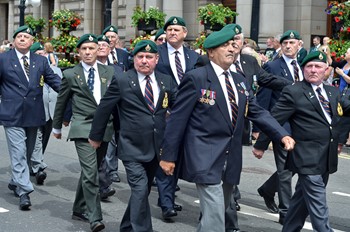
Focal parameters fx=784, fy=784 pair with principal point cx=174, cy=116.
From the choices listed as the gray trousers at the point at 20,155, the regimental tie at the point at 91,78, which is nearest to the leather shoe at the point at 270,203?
the regimental tie at the point at 91,78

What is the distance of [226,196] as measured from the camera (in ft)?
23.0

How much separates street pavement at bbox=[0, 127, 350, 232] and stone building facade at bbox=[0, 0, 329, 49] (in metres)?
7.12

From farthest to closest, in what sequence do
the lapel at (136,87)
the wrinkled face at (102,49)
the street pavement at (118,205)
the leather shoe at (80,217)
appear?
1. the wrinkled face at (102,49)
2. the leather shoe at (80,217)
3. the street pavement at (118,205)
4. the lapel at (136,87)

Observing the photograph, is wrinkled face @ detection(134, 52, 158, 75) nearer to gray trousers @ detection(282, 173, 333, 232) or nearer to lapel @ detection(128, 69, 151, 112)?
lapel @ detection(128, 69, 151, 112)

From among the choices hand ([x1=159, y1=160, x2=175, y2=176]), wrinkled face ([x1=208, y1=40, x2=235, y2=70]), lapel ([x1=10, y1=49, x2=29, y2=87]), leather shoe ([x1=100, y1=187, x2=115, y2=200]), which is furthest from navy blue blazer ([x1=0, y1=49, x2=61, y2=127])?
wrinkled face ([x1=208, y1=40, x2=235, y2=70])

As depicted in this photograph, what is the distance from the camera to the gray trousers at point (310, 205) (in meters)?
6.92

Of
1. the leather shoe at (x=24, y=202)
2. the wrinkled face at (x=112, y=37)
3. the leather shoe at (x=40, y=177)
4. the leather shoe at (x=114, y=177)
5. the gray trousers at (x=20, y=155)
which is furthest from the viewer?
the wrinkled face at (x=112, y=37)

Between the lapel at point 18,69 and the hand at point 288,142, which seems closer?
the hand at point 288,142

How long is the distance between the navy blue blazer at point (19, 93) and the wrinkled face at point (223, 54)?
3.71 m

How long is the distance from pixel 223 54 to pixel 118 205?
146 inches

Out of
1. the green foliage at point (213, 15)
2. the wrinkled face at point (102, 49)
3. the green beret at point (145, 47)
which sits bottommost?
the wrinkled face at point (102, 49)

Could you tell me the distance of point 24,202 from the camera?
918 cm

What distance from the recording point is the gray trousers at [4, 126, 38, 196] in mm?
9266

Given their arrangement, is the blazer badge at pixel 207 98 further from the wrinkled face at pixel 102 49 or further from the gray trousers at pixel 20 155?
the wrinkled face at pixel 102 49
